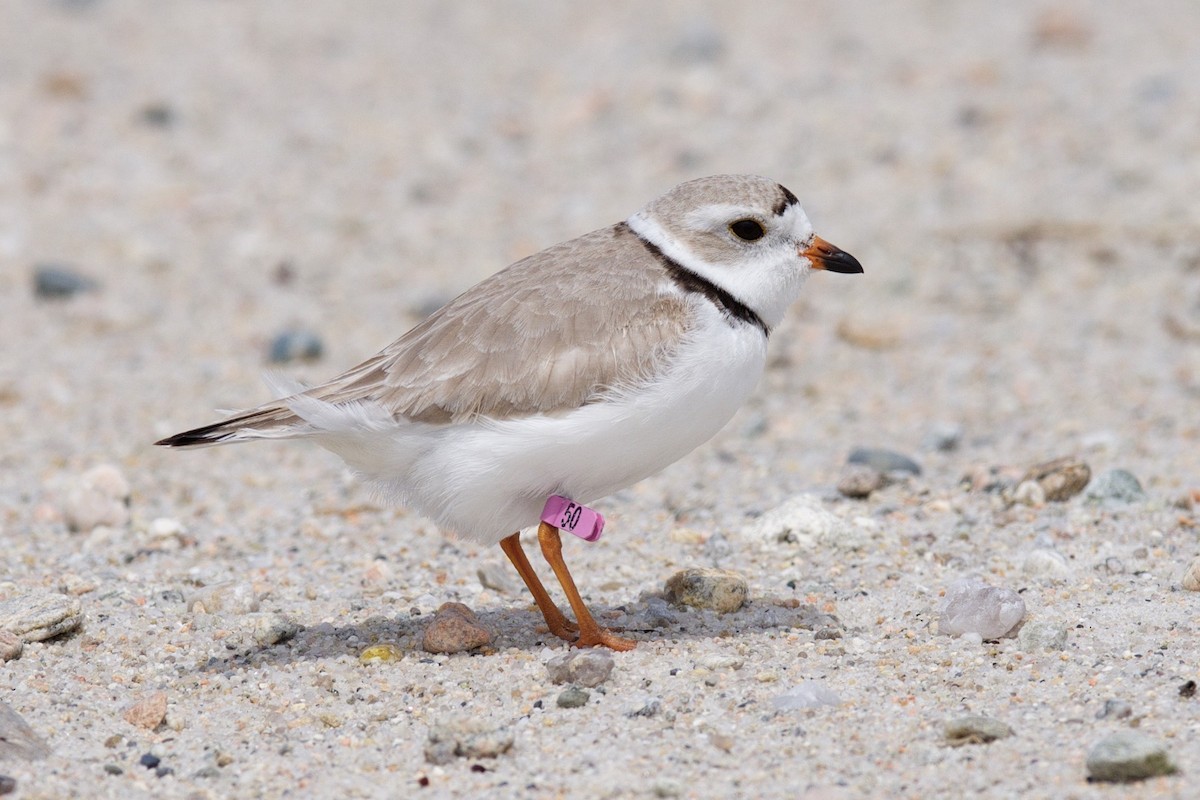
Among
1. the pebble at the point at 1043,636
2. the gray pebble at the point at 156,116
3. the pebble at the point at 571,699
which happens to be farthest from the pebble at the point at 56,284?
the pebble at the point at 1043,636

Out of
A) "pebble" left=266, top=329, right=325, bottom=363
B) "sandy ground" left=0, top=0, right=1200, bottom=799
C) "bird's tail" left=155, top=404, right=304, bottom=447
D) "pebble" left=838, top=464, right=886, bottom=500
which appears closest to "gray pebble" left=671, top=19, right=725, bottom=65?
"sandy ground" left=0, top=0, right=1200, bottom=799

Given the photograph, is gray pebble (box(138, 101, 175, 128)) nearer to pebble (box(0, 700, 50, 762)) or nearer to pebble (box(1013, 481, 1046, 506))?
pebble (box(1013, 481, 1046, 506))

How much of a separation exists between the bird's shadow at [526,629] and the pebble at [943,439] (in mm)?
2246

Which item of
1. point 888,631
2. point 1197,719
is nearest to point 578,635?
point 888,631

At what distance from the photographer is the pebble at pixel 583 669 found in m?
4.77

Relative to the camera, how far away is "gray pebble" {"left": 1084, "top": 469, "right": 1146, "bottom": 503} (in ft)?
20.2

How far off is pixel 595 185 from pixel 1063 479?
578cm

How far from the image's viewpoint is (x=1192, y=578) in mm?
5203

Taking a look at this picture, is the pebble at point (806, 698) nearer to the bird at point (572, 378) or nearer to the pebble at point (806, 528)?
the bird at point (572, 378)

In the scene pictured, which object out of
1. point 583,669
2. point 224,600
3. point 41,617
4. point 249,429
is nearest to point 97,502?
Answer: point 224,600

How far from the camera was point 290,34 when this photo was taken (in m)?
14.2

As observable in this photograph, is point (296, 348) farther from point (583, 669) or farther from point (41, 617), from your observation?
point (583, 669)

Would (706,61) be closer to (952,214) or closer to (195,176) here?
(952,214)

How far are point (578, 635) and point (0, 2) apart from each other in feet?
40.0
